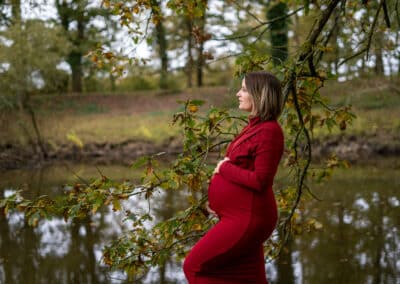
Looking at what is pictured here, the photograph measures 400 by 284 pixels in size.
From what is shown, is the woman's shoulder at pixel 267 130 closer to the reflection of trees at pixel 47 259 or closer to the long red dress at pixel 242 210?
the long red dress at pixel 242 210

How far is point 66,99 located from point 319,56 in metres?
22.0

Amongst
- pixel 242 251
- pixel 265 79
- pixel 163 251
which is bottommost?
pixel 163 251

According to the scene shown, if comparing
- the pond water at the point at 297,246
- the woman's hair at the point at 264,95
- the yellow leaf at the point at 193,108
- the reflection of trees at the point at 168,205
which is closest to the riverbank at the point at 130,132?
the reflection of trees at the point at 168,205

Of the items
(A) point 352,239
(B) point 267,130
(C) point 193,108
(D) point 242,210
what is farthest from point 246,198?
(A) point 352,239

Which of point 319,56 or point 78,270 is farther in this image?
point 78,270

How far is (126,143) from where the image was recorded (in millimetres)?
20547

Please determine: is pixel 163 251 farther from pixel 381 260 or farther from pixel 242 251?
pixel 381 260

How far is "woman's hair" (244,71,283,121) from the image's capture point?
2764mm

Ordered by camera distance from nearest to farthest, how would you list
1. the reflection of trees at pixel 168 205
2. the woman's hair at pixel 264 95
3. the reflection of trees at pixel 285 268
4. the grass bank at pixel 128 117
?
the woman's hair at pixel 264 95 → the reflection of trees at pixel 285 268 → the reflection of trees at pixel 168 205 → the grass bank at pixel 128 117

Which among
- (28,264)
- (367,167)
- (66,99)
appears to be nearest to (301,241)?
(28,264)

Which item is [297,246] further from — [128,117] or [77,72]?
[77,72]

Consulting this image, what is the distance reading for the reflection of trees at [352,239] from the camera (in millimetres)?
6508

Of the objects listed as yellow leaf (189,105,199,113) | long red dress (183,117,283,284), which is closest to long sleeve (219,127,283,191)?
long red dress (183,117,283,284)

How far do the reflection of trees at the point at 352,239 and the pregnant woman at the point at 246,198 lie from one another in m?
3.83
